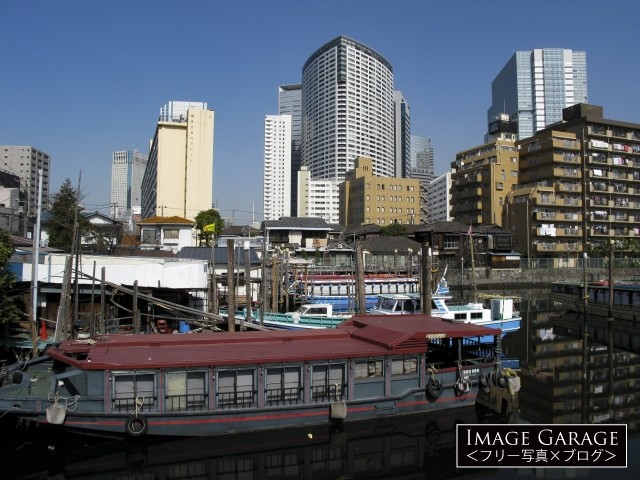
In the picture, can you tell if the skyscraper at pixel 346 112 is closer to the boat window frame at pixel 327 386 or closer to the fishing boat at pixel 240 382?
the fishing boat at pixel 240 382

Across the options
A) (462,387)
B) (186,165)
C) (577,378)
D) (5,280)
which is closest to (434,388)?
(462,387)

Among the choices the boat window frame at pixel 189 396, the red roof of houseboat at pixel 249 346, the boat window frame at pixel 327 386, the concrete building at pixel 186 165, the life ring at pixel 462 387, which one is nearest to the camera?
the boat window frame at pixel 189 396

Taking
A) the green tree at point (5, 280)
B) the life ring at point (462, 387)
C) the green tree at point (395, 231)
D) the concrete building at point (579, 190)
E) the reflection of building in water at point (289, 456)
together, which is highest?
the concrete building at point (579, 190)

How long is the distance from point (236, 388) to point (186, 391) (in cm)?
148

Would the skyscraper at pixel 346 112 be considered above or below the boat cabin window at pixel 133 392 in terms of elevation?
above

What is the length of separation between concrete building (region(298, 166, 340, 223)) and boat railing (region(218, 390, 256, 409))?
160 m

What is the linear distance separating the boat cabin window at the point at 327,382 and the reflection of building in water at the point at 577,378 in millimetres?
7331

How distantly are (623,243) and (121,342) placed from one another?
81296 mm

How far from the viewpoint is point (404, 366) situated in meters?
17.1

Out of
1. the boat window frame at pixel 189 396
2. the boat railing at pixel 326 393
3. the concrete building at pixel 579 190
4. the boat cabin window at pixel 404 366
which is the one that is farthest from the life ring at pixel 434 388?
the concrete building at pixel 579 190

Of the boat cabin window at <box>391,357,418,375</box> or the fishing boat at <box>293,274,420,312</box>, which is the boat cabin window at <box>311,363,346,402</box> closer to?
the boat cabin window at <box>391,357,418,375</box>

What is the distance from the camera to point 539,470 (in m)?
13.6

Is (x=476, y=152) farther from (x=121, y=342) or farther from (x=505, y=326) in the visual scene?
(x=121, y=342)

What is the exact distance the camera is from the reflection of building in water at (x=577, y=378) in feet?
62.0
